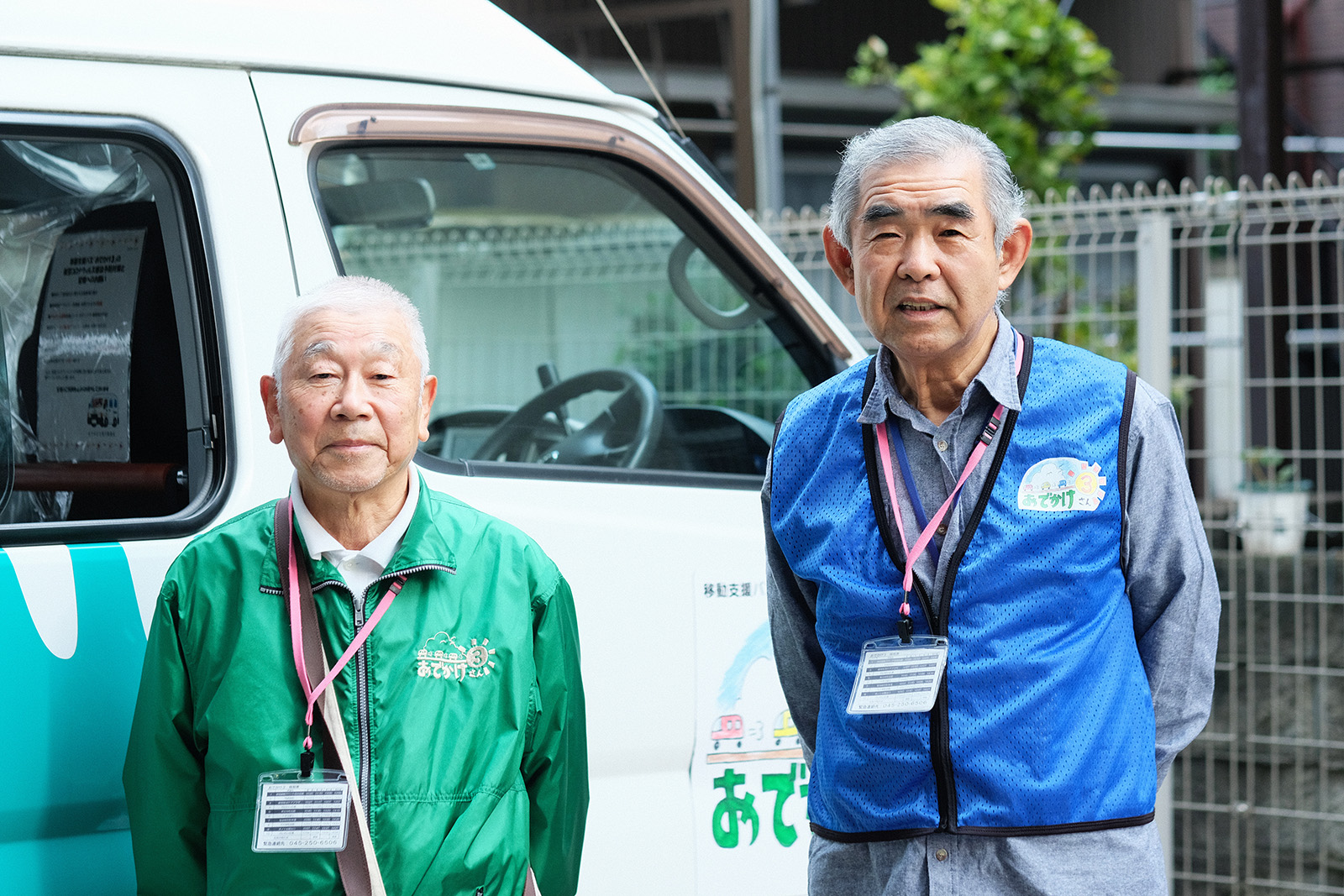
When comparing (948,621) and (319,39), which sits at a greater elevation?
(319,39)

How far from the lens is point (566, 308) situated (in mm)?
4871

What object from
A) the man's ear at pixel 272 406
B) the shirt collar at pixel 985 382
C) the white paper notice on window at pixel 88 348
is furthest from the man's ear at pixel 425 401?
the shirt collar at pixel 985 382

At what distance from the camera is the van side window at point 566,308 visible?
2.72 metres

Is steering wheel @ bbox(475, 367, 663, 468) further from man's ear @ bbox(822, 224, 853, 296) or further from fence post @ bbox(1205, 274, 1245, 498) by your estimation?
fence post @ bbox(1205, 274, 1245, 498)

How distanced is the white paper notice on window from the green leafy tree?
492cm

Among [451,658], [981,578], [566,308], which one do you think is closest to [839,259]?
[981,578]

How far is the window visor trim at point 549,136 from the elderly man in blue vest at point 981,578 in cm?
79

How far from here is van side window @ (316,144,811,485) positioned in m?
2.72

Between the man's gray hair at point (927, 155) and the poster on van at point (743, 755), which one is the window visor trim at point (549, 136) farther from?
the man's gray hair at point (927, 155)

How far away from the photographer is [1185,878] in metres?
4.69

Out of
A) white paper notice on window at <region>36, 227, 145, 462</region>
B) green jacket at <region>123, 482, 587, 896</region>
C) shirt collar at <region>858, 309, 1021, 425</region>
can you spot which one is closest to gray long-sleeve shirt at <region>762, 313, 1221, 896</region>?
shirt collar at <region>858, 309, 1021, 425</region>

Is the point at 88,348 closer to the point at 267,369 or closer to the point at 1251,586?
the point at 267,369

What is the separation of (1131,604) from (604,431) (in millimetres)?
1240

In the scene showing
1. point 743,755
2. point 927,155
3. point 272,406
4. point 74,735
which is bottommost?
point 743,755
